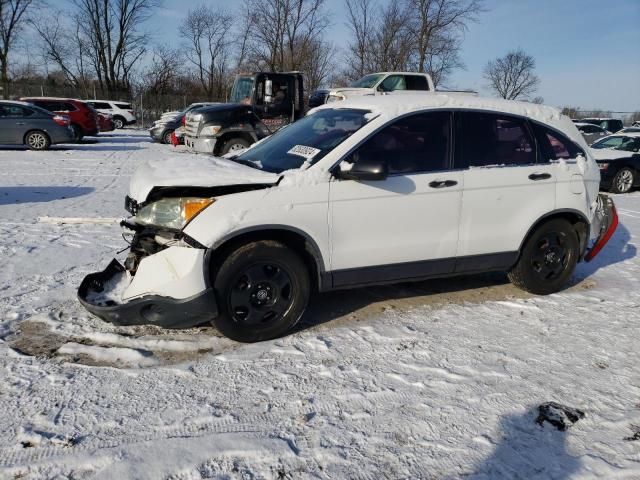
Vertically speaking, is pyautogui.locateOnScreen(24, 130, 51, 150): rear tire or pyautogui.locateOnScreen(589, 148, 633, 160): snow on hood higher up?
pyautogui.locateOnScreen(24, 130, 51, 150): rear tire

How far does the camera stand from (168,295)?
3.40m

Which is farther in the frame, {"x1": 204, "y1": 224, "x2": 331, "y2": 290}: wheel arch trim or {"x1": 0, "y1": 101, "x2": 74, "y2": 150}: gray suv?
{"x1": 0, "y1": 101, "x2": 74, "y2": 150}: gray suv

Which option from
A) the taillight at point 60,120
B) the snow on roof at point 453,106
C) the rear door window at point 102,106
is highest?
the rear door window at point 102,106

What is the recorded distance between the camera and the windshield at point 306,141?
13.0ft

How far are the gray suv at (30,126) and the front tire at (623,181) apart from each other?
1564 centimetres

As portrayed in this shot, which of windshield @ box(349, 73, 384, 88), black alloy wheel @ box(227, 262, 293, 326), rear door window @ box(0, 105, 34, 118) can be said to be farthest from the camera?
windshield @ box(349, 73, 384, 88)

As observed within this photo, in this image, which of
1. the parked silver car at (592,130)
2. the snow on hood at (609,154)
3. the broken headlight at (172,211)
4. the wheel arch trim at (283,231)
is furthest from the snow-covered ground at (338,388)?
the parked silver car at (592,130)

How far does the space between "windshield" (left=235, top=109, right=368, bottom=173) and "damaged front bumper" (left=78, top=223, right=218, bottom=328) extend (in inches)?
40.4

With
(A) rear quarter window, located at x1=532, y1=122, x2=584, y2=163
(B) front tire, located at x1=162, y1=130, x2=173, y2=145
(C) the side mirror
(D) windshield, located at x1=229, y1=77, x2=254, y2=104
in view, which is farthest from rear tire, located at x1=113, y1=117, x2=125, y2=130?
(C) the side mirror

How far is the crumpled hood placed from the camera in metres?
3.51

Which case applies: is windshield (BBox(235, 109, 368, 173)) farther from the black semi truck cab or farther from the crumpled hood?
the black semi truck cab

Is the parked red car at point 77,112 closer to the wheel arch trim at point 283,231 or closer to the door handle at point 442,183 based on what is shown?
the wheel arch trim at point 283,231

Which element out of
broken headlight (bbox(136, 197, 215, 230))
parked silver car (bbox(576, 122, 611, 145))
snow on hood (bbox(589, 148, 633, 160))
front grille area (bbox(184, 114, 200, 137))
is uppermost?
parked silver car (bbox(576, 122, 611, 145))

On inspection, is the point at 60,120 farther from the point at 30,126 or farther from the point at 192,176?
the point at 192,176
